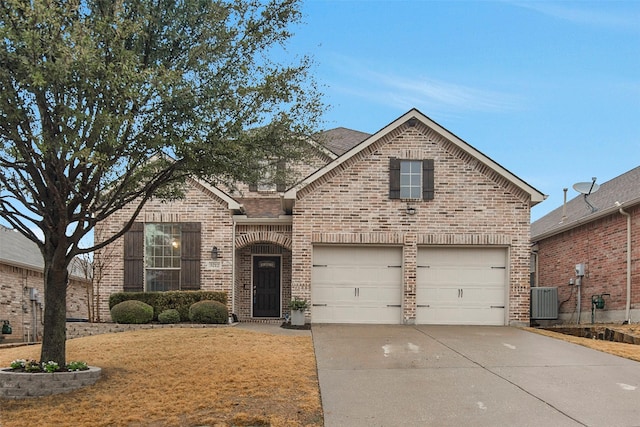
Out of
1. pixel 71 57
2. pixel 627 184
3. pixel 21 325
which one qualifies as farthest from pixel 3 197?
pixel 627 184

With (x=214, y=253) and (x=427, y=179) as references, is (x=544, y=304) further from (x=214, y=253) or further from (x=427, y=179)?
(x=214, y=253)

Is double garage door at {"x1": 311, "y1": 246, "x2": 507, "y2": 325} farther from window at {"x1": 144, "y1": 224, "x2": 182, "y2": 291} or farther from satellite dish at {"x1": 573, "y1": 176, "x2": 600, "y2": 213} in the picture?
satellite dish at {"x1": 573, "y1": 176, "x2": 600, "y2": 213}

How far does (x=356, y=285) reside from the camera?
53.1 feet

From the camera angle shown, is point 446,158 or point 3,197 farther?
point 446,158

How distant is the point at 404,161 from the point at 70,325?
32.4ft

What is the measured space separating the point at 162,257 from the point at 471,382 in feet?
35.2

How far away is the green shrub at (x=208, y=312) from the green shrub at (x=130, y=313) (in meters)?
1.21

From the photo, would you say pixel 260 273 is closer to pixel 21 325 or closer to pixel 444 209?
pixel 444 209

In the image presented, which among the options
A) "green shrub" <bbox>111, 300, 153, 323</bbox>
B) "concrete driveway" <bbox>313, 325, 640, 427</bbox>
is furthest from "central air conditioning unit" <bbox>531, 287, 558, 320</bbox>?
"green shrub" <bbox>111, 300, 153, 323</bbox>

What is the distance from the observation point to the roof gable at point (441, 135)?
52.6 ft

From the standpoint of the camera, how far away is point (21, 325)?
20203 mm

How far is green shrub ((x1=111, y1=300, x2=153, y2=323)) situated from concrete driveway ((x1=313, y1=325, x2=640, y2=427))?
5.50m

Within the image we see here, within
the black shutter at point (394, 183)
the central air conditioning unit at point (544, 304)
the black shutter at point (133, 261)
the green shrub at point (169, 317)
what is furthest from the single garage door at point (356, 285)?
the black shutter at point (133, 261)

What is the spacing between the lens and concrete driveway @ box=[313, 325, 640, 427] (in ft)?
23.4
